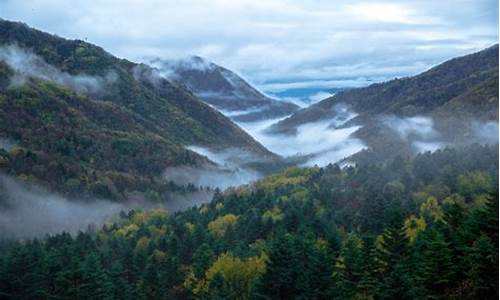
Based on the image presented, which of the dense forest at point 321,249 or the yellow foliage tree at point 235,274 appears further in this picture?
the yellow foliage tree at point 235,274

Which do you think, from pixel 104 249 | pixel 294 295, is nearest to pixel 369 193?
pixel 104 249

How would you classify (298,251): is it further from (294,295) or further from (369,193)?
(369,193)

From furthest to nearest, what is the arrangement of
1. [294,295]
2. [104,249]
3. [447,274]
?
[104,249]
[294,295]
[447,274]

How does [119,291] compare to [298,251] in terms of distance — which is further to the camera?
[119,291]

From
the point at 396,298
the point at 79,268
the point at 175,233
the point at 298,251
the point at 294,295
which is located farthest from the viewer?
the point at 175,233

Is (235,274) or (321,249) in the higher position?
(321,249)

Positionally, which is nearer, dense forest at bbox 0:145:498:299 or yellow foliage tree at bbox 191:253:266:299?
dense forest at bbox 0:145:498:299

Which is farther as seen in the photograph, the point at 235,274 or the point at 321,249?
the point at 235,274

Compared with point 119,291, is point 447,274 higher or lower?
higher
